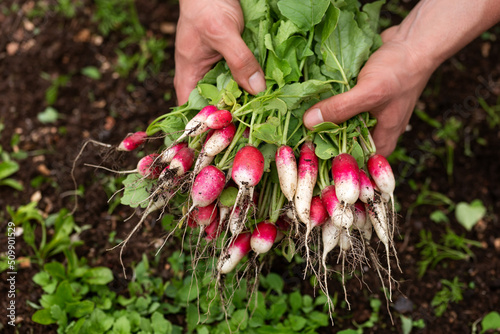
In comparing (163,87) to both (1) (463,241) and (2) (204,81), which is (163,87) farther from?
(1) (463,241)

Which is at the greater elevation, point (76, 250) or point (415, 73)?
point (415, 73)

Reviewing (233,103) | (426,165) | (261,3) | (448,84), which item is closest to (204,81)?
(233,103)

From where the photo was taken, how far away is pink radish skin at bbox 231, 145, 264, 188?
1595 mm

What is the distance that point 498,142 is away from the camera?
288 centimetres

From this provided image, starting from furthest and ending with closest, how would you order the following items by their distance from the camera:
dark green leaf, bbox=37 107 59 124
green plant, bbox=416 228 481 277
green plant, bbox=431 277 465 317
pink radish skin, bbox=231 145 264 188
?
dark green leaf, bbox=37 107 59 124 → green plant, bbox=416 228 481 277 → green plant, bbox=431 277 465 317 → pink radish skin, bbox=231 145 264 188

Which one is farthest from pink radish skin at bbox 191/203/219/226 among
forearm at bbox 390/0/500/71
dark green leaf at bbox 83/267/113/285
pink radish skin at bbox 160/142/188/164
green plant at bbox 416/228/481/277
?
green plant at bbox 416/228/481/277

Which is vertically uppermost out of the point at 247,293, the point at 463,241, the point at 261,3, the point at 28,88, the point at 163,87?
the point at 261,3

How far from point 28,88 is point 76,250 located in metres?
1.27

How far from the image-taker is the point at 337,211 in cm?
166

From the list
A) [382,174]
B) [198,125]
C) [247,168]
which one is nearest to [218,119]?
[198,125]

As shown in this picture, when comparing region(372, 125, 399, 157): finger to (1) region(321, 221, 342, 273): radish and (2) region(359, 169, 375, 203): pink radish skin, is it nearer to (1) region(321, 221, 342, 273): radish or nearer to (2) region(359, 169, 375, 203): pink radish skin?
(2) region(359, 169, 375, 203): pink radish skin

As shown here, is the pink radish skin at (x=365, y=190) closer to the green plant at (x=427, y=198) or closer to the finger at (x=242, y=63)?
the finger at (x=242, y=63)

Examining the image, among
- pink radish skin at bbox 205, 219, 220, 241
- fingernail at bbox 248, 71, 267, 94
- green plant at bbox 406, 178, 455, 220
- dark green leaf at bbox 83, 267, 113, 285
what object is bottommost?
green plant at bbox 406, 178, 455, 220

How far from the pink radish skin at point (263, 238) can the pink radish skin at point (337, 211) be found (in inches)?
9.3
